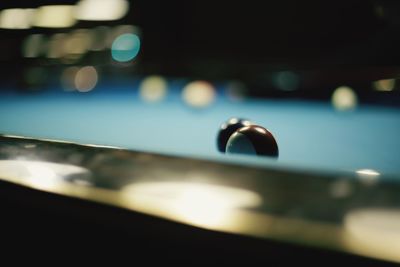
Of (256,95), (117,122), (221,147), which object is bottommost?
(221,147)

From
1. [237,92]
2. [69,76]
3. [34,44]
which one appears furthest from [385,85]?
[34,44]

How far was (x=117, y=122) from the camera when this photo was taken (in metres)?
2.61

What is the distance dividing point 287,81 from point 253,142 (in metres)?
2.96

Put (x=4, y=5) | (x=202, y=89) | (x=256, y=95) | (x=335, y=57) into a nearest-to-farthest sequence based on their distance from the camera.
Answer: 1. (x=202, y=89)
2. (x=256, y=95)
3. (x=335, y=57)
4. (x=4, y=5)

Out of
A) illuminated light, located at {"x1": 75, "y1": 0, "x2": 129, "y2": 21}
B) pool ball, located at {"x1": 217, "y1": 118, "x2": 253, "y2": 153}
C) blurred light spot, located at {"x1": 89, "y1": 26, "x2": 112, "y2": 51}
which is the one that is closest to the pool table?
pool ball, located at {"x1": 217, "y1": 118, "x2": 253, "y2": 153}

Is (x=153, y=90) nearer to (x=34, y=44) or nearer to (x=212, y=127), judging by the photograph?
(x=212, y=127)

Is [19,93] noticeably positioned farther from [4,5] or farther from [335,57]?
[4,5]

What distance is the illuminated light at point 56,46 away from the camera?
1002 centimetres

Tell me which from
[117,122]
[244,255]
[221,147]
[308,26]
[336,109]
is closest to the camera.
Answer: [244,255]

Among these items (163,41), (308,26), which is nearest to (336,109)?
(308,26)

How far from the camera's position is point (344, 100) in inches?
130

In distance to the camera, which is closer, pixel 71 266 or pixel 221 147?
pixel 71 266

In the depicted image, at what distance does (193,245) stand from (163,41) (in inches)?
311

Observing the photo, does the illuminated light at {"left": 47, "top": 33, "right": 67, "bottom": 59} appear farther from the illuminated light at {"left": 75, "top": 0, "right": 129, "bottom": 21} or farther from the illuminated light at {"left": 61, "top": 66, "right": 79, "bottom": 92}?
the illuminated light at {"left": 61, "top": 66, "right": 79, "bottom": 92}
